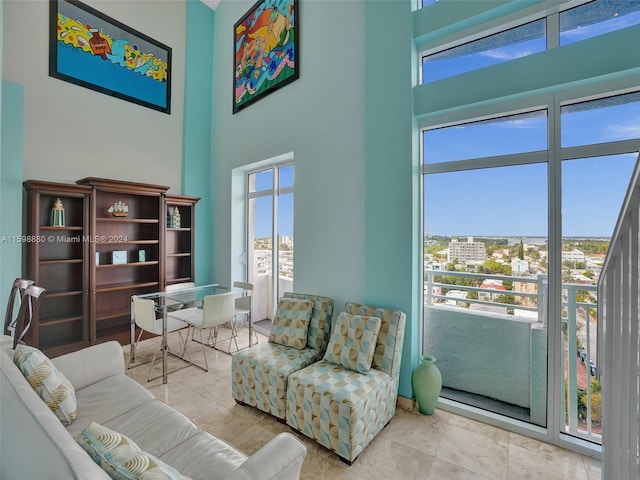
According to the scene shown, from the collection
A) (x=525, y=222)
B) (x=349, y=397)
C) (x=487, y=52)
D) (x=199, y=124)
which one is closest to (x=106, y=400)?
(x=349, y=397)

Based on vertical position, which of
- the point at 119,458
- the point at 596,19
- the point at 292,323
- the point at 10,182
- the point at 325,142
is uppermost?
the point at 596,19

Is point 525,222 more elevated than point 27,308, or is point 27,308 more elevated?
point 525,222

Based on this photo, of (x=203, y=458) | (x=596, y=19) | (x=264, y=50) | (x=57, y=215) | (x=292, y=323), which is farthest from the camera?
(x=264, y=50)

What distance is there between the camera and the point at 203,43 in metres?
4.99

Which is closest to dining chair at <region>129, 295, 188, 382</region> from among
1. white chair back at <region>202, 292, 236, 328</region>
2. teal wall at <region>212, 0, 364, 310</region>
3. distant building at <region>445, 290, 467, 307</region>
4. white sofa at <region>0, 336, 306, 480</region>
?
white chair back at <region>202, 292, 236, 328</region>

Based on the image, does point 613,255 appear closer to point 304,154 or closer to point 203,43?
point 304,154

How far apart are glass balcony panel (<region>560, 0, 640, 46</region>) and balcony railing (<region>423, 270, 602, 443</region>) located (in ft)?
5.97

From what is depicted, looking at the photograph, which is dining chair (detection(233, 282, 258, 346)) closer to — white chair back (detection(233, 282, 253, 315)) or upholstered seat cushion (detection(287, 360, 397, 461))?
white chair back (detection(233, 282, 253, 315))

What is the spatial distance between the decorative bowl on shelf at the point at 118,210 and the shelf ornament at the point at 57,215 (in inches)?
20.1

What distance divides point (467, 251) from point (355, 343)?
4.23 ft

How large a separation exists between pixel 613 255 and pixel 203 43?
6.14 meters

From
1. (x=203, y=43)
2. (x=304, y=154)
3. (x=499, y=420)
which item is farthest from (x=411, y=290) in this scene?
(x=203, y=43)

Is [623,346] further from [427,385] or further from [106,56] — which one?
[106,56]

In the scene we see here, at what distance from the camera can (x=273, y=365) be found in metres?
2.38
